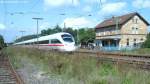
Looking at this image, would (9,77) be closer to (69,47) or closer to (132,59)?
(132,59)

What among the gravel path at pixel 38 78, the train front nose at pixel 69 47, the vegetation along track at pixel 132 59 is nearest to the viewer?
the gravel path at pixel 38 78

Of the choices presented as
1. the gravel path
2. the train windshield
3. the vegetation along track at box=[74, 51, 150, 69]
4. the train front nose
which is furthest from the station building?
the gravel path

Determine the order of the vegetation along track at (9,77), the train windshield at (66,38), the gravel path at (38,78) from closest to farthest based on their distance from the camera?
1. the gravel path at (38,78)
2. the vegetation along track at (9,77)
3. the train windshield at (66,38)

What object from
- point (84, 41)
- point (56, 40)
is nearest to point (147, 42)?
point (56, 40)

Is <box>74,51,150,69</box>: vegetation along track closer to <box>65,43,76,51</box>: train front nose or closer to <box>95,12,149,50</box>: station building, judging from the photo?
<box>65,43,76,51</box>: train front nose

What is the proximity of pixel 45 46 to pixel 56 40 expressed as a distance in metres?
8.34

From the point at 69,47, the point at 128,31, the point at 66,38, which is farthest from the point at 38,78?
the point at 128,31

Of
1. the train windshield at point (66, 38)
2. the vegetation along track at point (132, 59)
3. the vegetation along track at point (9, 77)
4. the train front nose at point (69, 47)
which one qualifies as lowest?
the vegetation along track at point (9, 77)

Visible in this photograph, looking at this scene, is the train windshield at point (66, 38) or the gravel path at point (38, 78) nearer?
the gravel path at point (38, 78)

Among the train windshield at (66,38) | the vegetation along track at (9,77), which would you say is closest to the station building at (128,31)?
the train windshield at (66,38)

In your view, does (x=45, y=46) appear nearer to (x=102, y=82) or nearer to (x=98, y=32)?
(x=102, y=82)

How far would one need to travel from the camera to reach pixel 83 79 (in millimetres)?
13758

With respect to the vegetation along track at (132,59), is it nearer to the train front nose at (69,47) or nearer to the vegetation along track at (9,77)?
the vegetation along track at (9,77)

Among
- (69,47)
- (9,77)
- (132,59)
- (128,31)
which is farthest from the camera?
(128,31)
